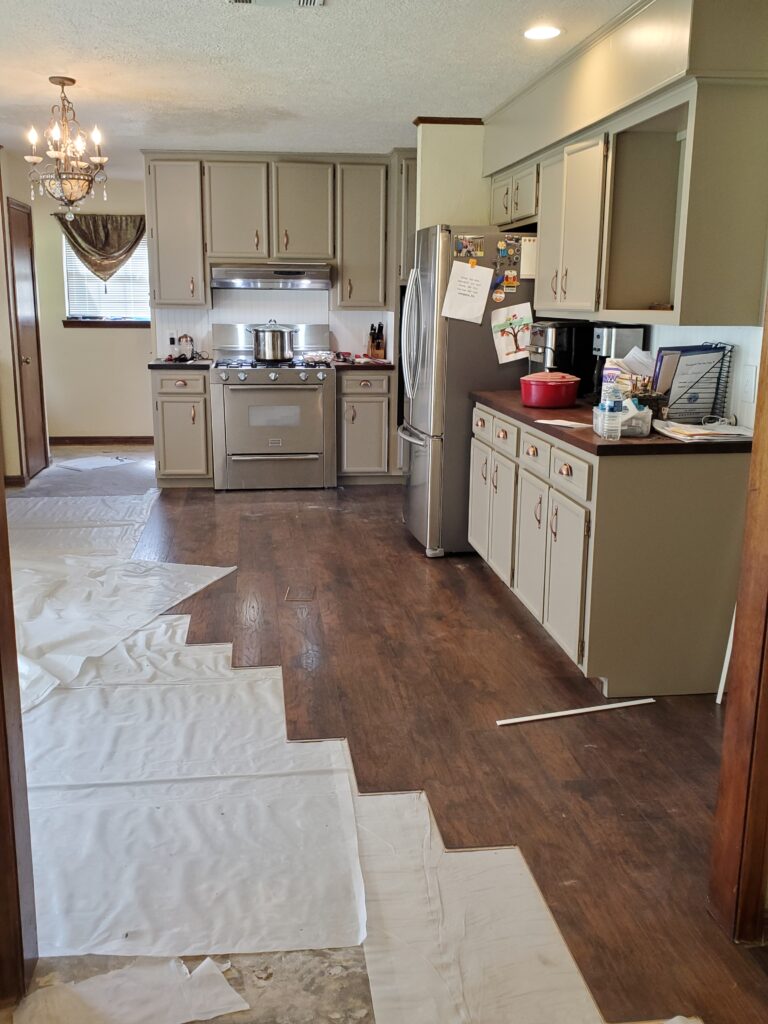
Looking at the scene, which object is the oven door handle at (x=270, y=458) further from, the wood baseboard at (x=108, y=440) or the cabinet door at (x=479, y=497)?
the wood baseboard at (x=108, y=440)

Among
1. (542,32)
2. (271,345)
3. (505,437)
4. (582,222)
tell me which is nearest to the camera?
(542,32)

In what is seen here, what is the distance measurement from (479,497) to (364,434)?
2.38 m

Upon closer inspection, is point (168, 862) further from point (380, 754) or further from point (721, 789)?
point (721, 789)

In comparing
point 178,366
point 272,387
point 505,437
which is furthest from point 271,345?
point 505,437

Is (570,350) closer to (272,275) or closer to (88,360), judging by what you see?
(272,275)

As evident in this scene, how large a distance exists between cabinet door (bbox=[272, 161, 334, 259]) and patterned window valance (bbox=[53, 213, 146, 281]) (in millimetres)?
2132

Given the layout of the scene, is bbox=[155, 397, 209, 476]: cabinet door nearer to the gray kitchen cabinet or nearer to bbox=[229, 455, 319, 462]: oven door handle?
the gray kitchen cabinet

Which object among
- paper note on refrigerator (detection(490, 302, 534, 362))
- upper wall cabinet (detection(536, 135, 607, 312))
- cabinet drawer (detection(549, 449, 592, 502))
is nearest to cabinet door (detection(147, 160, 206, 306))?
paper note on refrigerator (detection(490, 302, 534, 362))

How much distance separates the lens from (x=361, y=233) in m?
6.76

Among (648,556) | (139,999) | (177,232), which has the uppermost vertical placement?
(177,232)

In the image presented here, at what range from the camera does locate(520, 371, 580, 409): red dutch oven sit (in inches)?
158

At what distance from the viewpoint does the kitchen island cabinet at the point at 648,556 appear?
3053 millimetres

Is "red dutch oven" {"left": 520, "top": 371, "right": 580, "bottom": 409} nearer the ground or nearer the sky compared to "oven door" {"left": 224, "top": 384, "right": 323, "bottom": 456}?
nearer the sky

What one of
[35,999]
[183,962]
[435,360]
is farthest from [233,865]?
[435,360]
